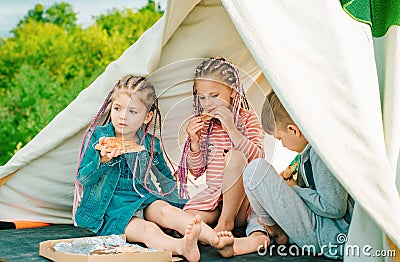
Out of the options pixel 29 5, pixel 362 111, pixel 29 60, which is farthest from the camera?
pixel 29 5

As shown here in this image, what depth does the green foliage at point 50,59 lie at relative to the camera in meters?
5.76

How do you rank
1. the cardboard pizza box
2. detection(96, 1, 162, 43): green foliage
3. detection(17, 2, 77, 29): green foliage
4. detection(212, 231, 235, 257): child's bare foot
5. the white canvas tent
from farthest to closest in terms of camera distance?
detection(17, 2, 77, 29): green foliage, detection(96, 1, 162, 43): green foliage, detection(212, 231, 235, 257): child's bare foot, the cardboard pizza box, the white canvas tent

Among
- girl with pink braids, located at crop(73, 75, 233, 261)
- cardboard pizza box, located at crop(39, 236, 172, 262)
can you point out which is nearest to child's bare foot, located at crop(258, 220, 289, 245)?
girl with pink braids, located at crop(73, 75, 233, 261)

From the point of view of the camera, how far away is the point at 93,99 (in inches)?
119

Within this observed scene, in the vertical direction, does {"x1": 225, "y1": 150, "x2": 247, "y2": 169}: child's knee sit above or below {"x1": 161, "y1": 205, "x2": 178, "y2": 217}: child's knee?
above

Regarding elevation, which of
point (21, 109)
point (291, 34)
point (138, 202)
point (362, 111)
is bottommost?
point (21, 109)

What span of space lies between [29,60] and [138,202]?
389cm

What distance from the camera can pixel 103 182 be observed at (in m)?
2.85

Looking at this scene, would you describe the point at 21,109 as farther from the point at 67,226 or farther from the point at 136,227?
the point at 136,227

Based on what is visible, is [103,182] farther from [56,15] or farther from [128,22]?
[56,15]

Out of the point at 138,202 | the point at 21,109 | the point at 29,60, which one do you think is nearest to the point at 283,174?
the point at 138,202

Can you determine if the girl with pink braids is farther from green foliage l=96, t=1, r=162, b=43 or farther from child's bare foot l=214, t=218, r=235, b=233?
green foliage l=96, t=1, r=162, b=43

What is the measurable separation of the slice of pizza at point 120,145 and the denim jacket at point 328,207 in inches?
24.4

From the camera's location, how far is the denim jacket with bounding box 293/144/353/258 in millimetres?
2533
